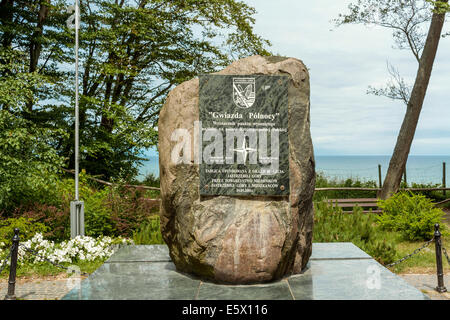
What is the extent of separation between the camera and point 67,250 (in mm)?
8383

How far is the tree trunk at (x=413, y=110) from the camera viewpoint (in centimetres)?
1411

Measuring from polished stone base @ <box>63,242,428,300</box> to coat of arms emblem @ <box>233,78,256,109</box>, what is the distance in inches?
85.4

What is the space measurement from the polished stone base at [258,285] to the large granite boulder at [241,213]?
0.19 meters

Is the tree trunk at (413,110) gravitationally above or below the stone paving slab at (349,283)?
above

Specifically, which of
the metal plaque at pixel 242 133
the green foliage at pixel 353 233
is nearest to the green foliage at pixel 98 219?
the green foliage at pixel 353 233

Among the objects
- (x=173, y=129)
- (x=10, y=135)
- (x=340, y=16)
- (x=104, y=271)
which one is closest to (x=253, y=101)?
(x=173, y=129)

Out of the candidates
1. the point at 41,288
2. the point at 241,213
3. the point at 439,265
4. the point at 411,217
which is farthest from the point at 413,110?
the point at 41,288

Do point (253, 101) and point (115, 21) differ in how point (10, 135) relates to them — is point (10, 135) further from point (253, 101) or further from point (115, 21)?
point (115, 21)

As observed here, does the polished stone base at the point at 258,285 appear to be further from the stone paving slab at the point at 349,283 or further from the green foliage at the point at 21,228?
the green foliage at the point at 21,228

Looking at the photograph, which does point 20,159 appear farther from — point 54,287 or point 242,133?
point 242,133

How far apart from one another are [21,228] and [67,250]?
→ 1539 mm

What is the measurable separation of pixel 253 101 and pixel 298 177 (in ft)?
3.53

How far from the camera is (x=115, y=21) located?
1617 cm
